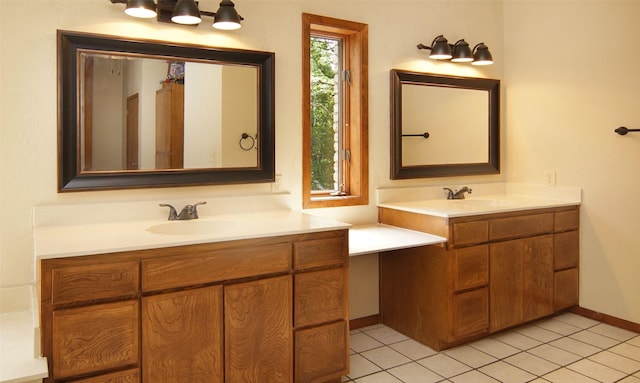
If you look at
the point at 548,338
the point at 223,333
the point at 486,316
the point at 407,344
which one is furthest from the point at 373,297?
the point at 223,333

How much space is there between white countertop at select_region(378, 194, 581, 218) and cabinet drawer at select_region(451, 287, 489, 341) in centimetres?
48

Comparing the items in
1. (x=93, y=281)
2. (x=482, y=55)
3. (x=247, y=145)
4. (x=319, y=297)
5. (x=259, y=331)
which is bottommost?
(x=259, y=331)

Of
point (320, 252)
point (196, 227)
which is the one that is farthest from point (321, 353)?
point (196, 227)

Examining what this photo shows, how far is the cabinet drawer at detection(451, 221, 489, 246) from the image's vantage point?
2777 millimetres

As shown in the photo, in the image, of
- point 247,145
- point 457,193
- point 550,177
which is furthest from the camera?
point 550,177

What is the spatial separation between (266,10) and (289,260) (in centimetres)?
145

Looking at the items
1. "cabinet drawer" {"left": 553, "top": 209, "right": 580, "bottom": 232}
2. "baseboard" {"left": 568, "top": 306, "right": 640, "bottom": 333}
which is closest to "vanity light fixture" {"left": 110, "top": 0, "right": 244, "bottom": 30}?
"cabinet drawer" {"left": 553, "top": 209, "right": 580, "bottom": 232}

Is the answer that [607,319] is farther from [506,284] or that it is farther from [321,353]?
[321,353]

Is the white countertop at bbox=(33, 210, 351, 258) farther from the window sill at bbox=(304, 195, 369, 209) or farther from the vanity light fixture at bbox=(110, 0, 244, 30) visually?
the vanity light fixture at bbox=(110, 0, 244, 30)

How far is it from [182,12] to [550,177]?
2741mm

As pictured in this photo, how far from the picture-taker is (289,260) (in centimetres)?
218

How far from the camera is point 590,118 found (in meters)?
3.30

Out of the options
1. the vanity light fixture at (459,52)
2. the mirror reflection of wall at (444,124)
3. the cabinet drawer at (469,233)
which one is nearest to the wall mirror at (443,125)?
the mirror reflection of wall at (444,124)

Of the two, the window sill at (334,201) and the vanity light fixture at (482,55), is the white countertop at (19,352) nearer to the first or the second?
the window sill at (334,201)
